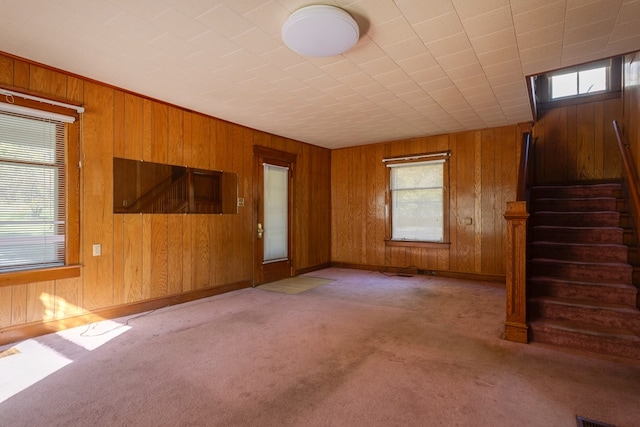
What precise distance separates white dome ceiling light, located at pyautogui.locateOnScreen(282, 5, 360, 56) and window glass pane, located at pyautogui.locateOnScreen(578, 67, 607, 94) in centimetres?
475

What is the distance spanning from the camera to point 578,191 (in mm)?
4289

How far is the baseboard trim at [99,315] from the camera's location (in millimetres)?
2928

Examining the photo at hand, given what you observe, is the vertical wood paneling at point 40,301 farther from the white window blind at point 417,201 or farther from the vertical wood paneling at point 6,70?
the white window blind at point 417,201

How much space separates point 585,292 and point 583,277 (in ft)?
0.74

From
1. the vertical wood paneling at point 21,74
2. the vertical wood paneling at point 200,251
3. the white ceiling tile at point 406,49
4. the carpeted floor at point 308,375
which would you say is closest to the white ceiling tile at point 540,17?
the white ceiling tile at point 406,49

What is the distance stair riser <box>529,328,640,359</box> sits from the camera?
2566mm

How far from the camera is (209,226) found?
4.61 metres

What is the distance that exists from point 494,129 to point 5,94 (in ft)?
20.4

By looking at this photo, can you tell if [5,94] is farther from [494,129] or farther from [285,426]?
[494,129]

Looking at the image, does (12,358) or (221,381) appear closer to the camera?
(221,381)

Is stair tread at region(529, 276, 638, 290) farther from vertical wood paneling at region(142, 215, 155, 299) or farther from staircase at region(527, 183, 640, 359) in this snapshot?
vertical wood paneling at region(142, 215, 155, 299)

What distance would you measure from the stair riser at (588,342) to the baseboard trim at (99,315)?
12.7 feet

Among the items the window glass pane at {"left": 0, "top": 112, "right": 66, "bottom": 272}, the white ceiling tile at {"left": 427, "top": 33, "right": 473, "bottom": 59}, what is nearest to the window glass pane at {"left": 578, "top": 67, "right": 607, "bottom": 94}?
the white ceiling tile at {"left": 427, "top": 33, "right": 473, "bottom": 59}

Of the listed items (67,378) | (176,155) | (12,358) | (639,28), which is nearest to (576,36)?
(639,28)
